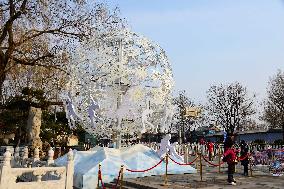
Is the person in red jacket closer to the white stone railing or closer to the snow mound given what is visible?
the snow mound

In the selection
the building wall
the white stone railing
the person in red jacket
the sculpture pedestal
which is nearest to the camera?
the white stone railing

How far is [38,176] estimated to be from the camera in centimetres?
1124

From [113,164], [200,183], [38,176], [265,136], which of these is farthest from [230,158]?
[265,136]

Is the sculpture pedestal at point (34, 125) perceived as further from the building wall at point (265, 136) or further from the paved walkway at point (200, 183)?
the building wall at point (265, 136)

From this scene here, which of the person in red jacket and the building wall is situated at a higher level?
the building wall

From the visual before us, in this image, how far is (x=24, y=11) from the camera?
64.7ft

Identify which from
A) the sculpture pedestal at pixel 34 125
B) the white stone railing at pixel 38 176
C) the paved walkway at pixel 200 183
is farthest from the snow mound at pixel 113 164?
the sculpture pedestal at pixel 34 125

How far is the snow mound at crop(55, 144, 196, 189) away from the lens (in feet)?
42.7

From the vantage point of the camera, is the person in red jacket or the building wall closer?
the person in red jacket

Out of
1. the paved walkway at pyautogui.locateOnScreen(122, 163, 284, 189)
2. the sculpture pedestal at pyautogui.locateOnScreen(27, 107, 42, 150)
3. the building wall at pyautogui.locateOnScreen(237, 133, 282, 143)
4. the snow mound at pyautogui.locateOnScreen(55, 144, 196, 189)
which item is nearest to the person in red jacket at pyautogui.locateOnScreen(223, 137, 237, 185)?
the paved walkway at pyautogui.locateOnScreen(122, 163, 284, 189)

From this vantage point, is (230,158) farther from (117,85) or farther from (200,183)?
(117,85)

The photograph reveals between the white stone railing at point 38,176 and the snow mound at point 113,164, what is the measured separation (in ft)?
4.41

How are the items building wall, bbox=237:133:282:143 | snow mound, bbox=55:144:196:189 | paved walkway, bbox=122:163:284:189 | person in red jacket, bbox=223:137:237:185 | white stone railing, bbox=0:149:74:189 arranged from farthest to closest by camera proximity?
building wall, bbox=237:133:282:143 < snow mound, bbox=55:144:196:189 < person in red jacket, bbox=223:137:237:185 < paved walkway, bbox=122:163:284:189 < white stone railing, bbox=0:149:74:189

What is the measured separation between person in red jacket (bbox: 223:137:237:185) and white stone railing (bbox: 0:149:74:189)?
549cm
